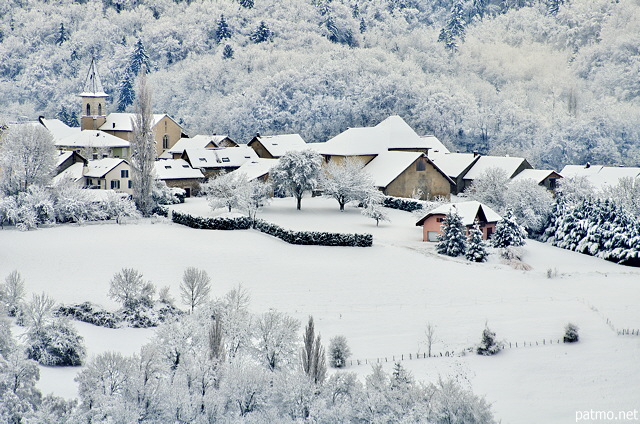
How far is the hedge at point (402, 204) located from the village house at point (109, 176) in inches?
755

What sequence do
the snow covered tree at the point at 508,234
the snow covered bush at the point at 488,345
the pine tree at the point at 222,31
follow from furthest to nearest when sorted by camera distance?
the pine tree at the point at 222,31
the snow covered tree at the point at 508,234
the snow covered bush at the point at 488,345

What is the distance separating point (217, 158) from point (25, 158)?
61.2 ft

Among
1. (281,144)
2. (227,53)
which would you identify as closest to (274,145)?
(281,144)

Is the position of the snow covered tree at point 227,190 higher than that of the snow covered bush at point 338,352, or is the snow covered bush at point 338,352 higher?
the snow covered tree at point 227,190

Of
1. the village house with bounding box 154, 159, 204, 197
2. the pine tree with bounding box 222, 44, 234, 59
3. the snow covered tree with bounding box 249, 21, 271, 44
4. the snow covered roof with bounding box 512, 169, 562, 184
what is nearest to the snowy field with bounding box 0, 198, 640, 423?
the village house with bounding box 154, 159, 204, 197

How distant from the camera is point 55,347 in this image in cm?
2517

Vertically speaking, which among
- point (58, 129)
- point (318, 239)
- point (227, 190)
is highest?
point (58, 129)

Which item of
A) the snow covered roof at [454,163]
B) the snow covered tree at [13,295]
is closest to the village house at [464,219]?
A: the snow covered roof at [454,163]

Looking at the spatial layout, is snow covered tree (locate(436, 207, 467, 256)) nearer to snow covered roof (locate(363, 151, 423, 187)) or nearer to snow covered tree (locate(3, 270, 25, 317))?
snow covered roof (locate(363, 151, 423, 187))

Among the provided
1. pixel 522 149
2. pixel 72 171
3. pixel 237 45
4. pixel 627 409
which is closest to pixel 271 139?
pixel 72 171

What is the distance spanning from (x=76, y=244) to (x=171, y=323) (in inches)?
710

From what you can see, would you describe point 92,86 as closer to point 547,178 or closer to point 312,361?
point 547,178

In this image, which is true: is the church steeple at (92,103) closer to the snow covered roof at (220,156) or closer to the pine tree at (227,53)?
the snow covered roof at (220,156)

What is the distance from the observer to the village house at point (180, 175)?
6047 cm
